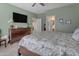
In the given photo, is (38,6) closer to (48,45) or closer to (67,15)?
(67,15)

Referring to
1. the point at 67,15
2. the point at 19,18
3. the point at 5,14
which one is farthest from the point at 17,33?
the point at 67,15

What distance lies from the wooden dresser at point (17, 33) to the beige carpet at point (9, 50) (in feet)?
0.28

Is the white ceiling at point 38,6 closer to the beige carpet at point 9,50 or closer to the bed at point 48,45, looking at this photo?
the bed at point 48,45

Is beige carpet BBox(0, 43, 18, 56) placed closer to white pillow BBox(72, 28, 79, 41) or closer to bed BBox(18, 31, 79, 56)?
bed BBox(18, 31, 79, 56)

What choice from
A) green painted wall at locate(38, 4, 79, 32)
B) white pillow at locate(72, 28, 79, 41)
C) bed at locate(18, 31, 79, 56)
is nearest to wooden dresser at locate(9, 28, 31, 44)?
bed at locate(18, 31, 79, 56)

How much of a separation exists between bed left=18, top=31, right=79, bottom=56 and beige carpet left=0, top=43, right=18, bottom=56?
7 cm

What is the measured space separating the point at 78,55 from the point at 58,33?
486mm

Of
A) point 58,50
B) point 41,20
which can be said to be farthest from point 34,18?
→ point 58,50

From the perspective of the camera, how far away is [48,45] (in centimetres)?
195

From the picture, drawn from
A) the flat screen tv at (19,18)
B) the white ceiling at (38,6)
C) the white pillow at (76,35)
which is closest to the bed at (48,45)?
the white pillow at (76,35)

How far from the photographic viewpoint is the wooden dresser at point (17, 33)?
2.08 metres

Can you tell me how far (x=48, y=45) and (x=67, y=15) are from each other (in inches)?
24.4

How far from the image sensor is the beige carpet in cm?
202

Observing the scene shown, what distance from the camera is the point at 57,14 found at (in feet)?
6.86
